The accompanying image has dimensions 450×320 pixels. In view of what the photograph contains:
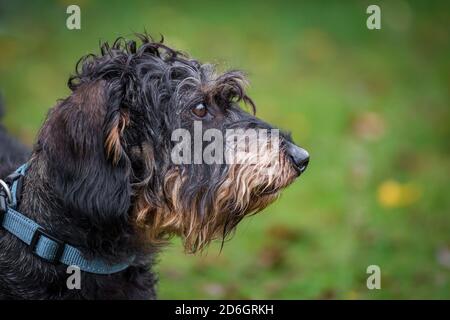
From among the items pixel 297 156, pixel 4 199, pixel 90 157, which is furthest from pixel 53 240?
pixel 297 156

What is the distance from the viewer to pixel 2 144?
4.69 m

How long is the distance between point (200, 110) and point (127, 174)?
57cm

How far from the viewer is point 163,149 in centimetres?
353

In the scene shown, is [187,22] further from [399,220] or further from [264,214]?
[399,220]

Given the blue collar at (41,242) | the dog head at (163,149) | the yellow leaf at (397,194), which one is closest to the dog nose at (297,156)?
the dog head at (163,149)

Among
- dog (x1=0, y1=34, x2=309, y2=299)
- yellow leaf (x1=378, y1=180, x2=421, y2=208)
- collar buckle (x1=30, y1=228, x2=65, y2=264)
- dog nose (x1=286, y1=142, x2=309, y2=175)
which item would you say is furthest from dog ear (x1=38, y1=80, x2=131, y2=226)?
yellow leaf (x1=378, y1=180, x2=421, y2=208)

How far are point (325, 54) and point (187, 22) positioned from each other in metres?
2.22

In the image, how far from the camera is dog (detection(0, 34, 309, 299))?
335 cm

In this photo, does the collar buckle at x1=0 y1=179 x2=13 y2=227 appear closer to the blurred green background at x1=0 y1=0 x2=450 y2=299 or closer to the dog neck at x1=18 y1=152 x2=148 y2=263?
the dog neck at x1=18 y1=152 x2=148 y2=263

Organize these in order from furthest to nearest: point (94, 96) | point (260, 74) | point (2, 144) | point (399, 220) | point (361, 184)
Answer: point (260, 74), point (361, 184), point (399, 220), point (2, 144), point (94, 96)
